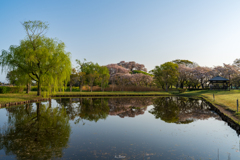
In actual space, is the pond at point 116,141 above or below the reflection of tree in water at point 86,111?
below

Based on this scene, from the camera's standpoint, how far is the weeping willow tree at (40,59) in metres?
22.1

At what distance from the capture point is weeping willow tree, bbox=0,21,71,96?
72.4 feet

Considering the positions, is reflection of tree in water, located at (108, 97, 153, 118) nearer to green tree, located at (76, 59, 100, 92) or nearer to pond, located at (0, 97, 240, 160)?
pond, located at (0, 97, 240, 160)

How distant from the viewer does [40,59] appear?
2238 centimetres

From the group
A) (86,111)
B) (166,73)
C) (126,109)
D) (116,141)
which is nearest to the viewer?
(116,141)

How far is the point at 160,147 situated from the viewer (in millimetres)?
6969

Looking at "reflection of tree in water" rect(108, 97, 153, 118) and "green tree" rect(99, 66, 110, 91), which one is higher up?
"green tree" rect(99, 66, 110, 91)

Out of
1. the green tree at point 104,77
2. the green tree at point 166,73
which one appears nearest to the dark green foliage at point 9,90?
the green tree at point 104,77

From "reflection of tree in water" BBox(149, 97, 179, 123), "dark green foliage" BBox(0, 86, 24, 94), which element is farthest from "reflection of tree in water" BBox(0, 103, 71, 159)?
"dark green foliage" BBox(0, 86, 24, 94)

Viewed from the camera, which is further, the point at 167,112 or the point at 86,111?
the point at 86,111

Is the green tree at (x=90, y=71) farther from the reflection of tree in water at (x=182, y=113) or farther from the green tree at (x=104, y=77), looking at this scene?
the reflection of tree in water at (x=182, y=113)

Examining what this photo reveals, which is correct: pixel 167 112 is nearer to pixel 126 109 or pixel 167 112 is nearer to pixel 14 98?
pixel 126 109

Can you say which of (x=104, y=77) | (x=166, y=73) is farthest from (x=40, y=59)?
(x=166, y=73)

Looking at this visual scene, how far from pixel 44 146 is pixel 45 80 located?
57.8 ft
